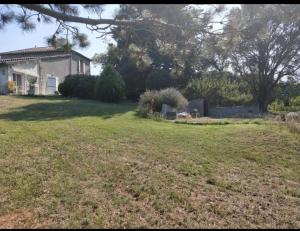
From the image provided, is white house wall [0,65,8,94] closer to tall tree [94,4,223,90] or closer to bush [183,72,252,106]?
bush [183,72,252,106]

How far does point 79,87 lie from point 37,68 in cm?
499

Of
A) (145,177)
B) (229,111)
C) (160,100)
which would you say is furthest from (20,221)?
(229,111)

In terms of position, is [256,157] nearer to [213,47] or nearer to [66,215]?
[213,47]

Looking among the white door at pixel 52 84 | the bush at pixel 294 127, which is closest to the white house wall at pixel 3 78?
the white door at pixel 52 84

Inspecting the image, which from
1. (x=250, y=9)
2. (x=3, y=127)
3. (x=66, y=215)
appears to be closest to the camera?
(x=66, y=215)

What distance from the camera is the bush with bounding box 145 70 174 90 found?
26219 mm

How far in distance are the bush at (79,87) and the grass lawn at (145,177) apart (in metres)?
12.5

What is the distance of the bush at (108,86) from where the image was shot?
70.1ft

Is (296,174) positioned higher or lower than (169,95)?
lower

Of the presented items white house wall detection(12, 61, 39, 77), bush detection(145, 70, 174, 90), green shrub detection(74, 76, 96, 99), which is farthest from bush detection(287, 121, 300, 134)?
white house wall detection(12, 61, 39, 77)

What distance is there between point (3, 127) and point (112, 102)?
12.4m

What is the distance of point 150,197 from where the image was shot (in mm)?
5719

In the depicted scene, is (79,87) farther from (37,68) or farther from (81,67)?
(81,67)

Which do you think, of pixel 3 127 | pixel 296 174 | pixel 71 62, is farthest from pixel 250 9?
pixel 71 62
